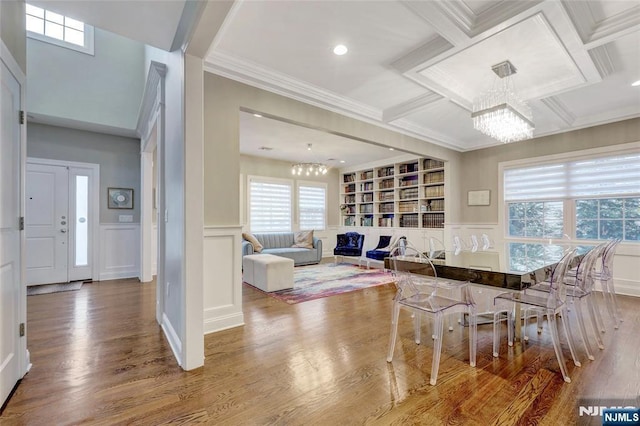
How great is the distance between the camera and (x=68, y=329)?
2.87 m

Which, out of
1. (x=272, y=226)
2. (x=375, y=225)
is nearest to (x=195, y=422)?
(x=272, y=226)

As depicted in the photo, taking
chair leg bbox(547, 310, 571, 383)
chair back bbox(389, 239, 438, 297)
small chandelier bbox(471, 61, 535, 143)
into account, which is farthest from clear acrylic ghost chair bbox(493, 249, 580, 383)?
small chandelier bbox(471, 61, 535, 143)

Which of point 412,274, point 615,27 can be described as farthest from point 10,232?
point 615,27

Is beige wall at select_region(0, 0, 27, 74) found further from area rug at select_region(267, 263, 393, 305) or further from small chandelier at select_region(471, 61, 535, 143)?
small chandelier at select_region(471, 61, 535, 143)

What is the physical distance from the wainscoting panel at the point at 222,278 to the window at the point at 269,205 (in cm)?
417

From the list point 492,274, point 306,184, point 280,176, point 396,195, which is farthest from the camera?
point 306,184

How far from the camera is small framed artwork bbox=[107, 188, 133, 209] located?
17.3 ft

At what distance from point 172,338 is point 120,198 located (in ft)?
13.2

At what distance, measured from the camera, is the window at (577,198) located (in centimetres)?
414

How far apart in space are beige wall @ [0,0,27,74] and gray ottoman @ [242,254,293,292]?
3235 millimetres

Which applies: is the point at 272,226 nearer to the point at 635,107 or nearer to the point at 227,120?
the point at 227,120

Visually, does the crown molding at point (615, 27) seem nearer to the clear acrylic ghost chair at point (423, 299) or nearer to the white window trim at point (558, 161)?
the clear acrylic ghost chair at point (423, 299)

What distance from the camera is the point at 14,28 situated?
6.25ft

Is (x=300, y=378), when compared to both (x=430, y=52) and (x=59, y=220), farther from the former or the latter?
(x=59, y=220)
